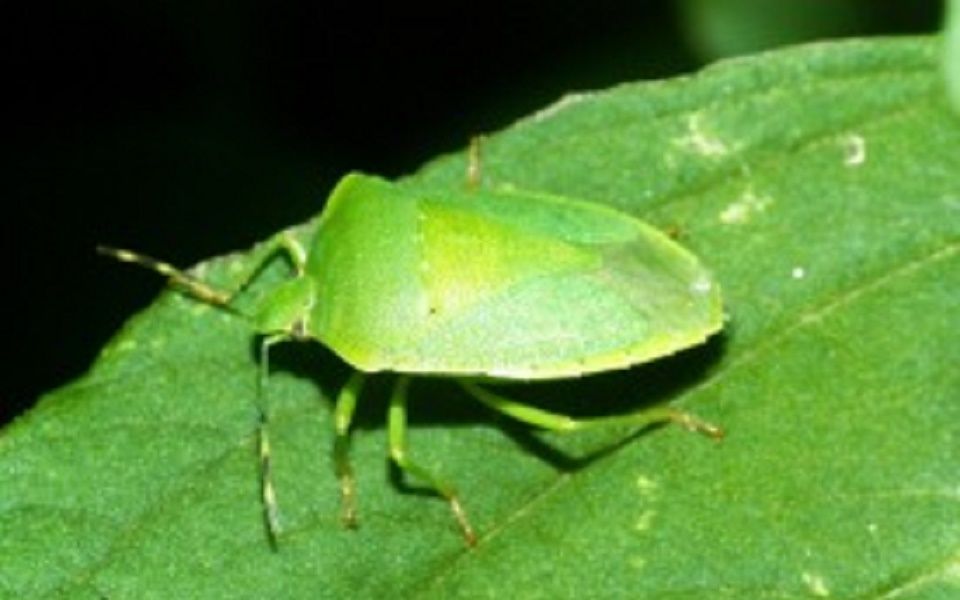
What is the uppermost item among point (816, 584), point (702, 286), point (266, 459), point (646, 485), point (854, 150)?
Answer: point (854, 150)

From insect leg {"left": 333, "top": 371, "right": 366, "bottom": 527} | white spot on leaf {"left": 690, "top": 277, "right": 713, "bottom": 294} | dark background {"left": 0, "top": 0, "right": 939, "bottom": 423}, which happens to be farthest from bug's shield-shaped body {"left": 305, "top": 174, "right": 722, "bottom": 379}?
dark background {"left": 0, "top": 0, "right": 939, "bottom": 423}

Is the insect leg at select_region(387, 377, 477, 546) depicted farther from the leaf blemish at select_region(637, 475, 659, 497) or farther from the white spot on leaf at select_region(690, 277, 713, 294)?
the white spot on leaf at select_region(690, 277, 713, 294)

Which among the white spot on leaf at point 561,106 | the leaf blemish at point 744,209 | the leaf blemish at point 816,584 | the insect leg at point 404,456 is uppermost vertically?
the white spot on leaf at point 561,106

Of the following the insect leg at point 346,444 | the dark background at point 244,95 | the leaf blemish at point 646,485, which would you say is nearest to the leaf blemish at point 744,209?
the leaf blemish at point 646,485

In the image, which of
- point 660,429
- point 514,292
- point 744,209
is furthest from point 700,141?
point 660,429

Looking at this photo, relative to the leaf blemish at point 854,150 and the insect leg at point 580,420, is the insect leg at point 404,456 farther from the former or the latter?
the leaf blemish at point 854,150

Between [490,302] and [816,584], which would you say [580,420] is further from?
[816,584]

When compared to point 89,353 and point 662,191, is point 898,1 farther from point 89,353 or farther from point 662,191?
point 89,353
